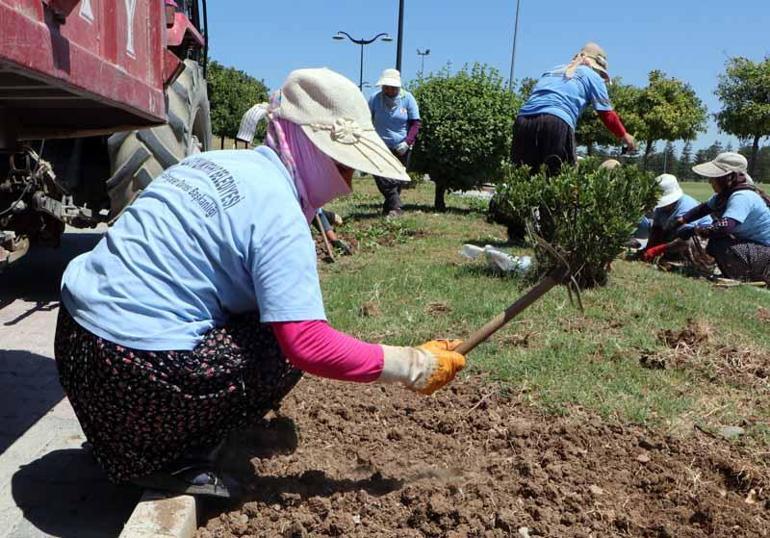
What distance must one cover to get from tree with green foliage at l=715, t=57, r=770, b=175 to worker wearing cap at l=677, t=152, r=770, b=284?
82.7 feet

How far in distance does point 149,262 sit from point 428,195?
11.7 metres

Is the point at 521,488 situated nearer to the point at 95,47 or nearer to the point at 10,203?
the point at 95,47

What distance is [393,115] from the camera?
921 centimetres

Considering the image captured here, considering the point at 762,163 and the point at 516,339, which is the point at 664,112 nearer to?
the point at 762,163

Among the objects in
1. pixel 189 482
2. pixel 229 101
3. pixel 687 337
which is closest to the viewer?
pixel 189 482

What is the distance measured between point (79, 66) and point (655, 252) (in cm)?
591

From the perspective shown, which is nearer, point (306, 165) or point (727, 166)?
point (306, 165)

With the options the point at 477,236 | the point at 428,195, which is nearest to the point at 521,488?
the point at 477,236

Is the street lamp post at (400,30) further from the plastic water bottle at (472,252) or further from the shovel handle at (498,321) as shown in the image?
the shovel handle at (498,321)

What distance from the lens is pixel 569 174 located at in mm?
5105

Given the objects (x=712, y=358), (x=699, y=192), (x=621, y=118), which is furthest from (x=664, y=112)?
(x=712, y=358)

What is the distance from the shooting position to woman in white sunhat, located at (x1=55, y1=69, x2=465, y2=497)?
216 cm

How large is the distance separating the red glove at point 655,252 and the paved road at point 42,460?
17.1 ft

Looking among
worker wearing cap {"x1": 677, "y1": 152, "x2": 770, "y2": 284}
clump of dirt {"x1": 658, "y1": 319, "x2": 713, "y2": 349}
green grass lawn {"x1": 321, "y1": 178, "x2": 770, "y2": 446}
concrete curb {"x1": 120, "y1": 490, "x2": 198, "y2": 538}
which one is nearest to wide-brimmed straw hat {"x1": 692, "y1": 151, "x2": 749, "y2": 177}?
worker wearing cap {"x1": 677, "y1": 152, "x2": 770, "y2": 284}
